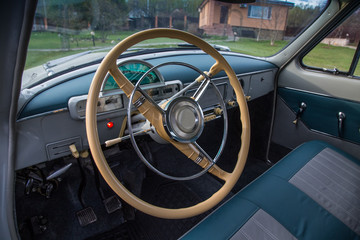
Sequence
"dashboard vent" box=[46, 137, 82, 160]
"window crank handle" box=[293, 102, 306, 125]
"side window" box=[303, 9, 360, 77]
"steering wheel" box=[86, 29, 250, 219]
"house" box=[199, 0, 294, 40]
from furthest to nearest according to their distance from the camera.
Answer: "window crank handle" box=[293, 102, 306, 125] → "side window" box=[303, 9, 360, 77] → "house" box=[199, 0, 294, 40] → "dashboard vent" box=[46, 137, 82, 160] → "steering wheel" box=[86, 29, 250, 219]

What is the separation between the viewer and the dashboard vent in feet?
4.53

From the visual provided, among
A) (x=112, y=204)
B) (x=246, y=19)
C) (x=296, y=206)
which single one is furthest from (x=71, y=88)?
(x=246, y=19)

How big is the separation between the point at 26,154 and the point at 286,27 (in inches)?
89.9

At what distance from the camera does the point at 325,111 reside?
2.27 m

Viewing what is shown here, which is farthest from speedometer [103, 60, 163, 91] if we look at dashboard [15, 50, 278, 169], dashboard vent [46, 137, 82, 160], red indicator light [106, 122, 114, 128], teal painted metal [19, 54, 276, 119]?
dashboard vent [46, 137, 82, 160]

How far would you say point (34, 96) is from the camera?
1.30 meters

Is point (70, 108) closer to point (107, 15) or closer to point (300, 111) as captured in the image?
point (107, 15)

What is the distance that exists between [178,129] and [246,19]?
140 centimetres

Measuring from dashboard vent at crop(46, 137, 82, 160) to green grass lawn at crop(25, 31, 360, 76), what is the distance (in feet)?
1.42

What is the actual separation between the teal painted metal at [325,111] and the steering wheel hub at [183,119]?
1.55m

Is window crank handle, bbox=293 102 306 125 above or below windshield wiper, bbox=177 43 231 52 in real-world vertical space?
below

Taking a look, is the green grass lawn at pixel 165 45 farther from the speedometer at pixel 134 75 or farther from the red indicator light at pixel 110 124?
the red indicator light at pixel 110 124

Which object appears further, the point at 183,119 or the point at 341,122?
the point at 341,122

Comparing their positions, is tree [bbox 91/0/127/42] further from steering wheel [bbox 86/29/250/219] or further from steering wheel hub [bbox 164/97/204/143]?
steering wheel hub [bbox 164/97/204/143]
